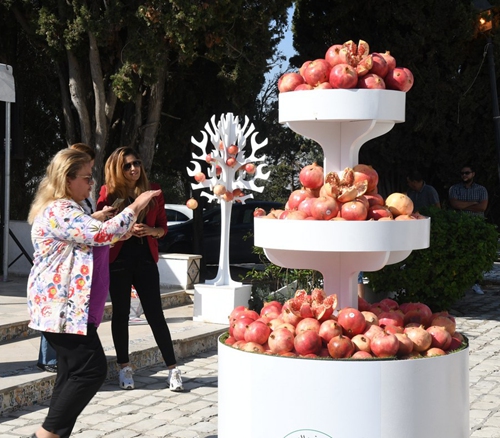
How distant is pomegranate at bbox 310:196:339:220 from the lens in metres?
4.05

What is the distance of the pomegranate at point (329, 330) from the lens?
3.91m

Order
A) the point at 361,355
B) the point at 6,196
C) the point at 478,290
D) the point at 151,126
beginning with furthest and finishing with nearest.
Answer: the point at 151,126 < the point at 478,290 < the point at 6,196 < the point at 361,355

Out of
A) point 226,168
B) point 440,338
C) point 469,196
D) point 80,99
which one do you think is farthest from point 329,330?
point 80,99

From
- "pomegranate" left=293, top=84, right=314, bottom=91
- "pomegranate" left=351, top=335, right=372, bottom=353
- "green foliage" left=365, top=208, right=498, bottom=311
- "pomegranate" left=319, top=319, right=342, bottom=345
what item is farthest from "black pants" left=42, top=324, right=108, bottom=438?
"green foliage" left=365, top=208, right=498, bottom=311

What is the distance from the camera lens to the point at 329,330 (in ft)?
12.8

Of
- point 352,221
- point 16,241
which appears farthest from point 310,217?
A: point 16,241

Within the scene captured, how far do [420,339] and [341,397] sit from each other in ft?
1.73

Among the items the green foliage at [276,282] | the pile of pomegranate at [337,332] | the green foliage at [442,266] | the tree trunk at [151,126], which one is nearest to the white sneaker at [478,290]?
the green foliage at [442,266]

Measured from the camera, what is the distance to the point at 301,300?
4188mm

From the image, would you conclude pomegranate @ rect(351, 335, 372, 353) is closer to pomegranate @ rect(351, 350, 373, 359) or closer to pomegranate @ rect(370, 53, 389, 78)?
pomegranate @ rect(351, 350, 373, 359)

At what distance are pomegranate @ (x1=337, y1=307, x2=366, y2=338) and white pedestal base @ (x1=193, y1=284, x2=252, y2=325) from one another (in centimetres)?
528

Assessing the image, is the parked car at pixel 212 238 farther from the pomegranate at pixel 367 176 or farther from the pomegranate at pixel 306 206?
the pomegranate at pixel 306 206

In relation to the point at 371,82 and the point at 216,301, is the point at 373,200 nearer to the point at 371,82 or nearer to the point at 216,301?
the point at 371,82

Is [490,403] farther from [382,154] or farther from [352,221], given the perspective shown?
[382,154]
